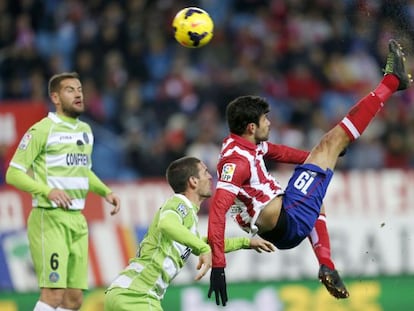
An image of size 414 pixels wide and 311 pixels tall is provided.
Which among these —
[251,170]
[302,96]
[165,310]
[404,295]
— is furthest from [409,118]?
[251,170]

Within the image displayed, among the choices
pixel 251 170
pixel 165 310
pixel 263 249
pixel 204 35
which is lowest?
pixel 165 310

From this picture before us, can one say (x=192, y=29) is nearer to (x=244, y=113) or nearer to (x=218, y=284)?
(x=244, y=113)

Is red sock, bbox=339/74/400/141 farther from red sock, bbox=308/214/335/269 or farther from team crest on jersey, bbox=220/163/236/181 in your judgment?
team crest on jersey, bbox=220/163/236/181

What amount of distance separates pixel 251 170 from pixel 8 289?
4.75m

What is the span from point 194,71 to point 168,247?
7.73 metres

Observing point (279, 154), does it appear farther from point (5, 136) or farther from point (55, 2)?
point (55, 2)

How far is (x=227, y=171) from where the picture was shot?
8539 mm

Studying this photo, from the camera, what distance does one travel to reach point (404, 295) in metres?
12.7

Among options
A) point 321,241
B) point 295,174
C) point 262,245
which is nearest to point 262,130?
point 295,174

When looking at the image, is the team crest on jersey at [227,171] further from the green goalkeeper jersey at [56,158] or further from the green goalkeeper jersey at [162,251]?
the green goalkeeper jersey at [56,158]

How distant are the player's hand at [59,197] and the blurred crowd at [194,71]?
187 inches

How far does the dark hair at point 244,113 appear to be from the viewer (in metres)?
8.77

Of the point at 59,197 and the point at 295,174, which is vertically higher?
the point at 295,174

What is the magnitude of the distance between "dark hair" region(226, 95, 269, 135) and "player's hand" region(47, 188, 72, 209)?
1.47 meters
